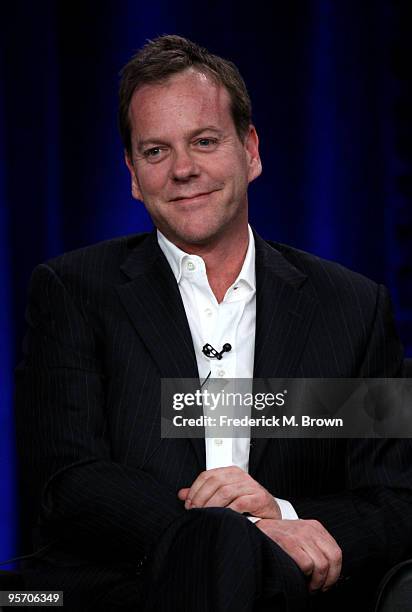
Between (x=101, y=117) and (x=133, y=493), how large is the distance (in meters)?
1.26

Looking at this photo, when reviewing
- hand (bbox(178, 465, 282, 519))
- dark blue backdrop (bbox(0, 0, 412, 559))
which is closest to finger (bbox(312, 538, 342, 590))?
hand (bbox(178, 465, 282, 519))

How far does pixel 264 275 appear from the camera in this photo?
87.8 inches

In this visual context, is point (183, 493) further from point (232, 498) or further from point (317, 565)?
point (317, 565)

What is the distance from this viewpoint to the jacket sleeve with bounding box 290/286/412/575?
1.93 m

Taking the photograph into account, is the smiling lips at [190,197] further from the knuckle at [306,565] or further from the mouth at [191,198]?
the knuckle at [306,565]

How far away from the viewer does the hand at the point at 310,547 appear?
70.1 inches

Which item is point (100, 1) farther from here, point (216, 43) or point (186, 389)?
point (186, 389)

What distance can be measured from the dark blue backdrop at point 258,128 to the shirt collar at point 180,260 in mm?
602

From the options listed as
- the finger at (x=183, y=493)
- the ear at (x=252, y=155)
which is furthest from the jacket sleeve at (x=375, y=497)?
the ear at (x=252, y=155)

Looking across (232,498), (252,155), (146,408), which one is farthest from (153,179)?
(232,498)

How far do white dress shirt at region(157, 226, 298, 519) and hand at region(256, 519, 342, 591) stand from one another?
0.25 meters

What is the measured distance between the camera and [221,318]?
215cm

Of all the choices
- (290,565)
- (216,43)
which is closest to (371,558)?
(290,565)

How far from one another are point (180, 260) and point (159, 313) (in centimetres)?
15
